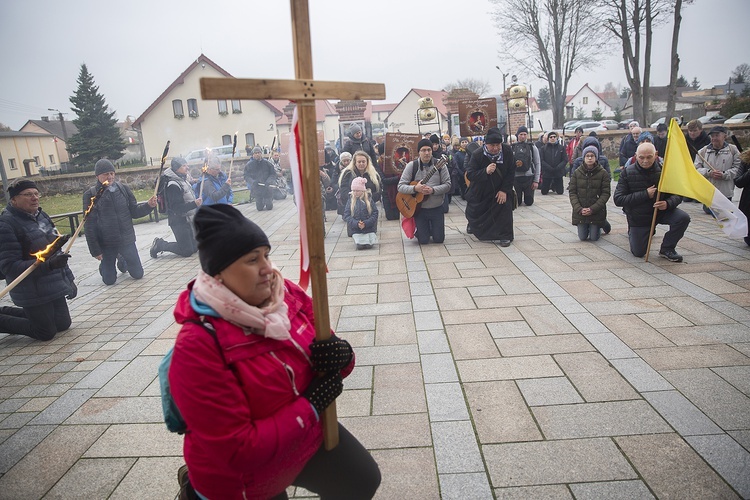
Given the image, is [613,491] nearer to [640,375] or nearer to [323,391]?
[640,375]

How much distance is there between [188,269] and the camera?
28.0ft

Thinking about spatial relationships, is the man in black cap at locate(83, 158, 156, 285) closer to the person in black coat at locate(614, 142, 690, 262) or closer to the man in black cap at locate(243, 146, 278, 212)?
the man in black cap at locate(243, 146, 278, 212)

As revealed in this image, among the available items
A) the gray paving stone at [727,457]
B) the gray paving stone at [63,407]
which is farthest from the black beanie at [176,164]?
the gray paving stone at [727,457]

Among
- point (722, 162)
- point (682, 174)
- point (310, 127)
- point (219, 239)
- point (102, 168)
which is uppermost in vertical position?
point (310, 127)

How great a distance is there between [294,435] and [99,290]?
7.01 metres

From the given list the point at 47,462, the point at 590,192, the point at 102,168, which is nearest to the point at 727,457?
the point at 47,462

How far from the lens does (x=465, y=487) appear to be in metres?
2.69

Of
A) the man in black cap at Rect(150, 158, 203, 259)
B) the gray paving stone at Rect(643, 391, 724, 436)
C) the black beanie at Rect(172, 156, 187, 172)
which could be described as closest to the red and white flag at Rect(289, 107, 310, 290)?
the gray paving stone at Rect(643, 391, 724, 436)

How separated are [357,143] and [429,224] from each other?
3.79 m

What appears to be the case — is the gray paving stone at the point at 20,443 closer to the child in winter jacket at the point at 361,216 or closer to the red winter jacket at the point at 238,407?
the red winter jacket at the point at 238,407

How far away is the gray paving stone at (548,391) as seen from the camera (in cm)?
346

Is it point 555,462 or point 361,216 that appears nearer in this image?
point 555,462

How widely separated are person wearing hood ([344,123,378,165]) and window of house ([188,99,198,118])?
95.2ft

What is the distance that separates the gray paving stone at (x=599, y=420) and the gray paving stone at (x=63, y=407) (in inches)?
138
